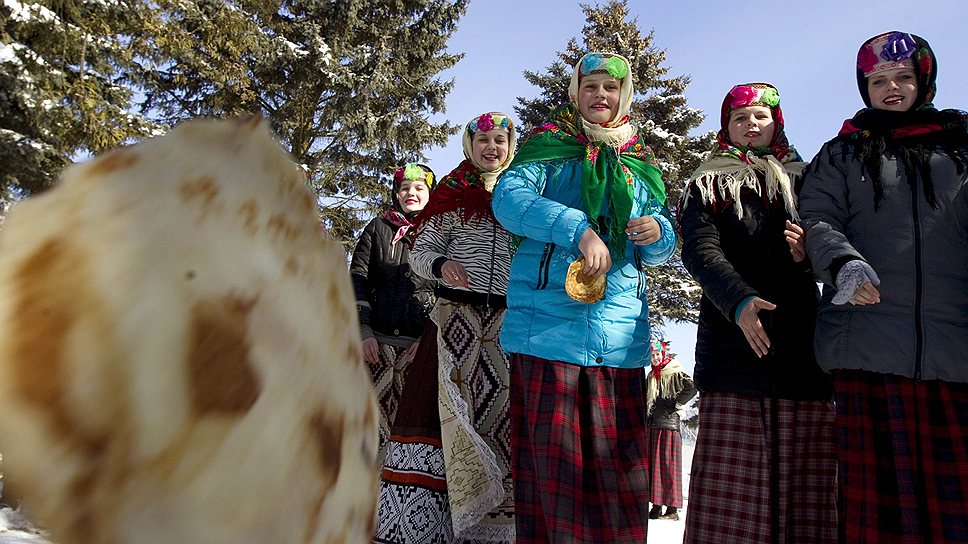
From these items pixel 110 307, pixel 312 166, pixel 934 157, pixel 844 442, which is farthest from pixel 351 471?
pixel 312 166

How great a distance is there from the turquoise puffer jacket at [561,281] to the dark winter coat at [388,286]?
1.51 meters

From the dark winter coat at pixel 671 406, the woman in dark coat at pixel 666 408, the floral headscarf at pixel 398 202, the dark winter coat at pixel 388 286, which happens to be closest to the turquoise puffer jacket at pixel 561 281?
the dark winter coat at pixel 388 286

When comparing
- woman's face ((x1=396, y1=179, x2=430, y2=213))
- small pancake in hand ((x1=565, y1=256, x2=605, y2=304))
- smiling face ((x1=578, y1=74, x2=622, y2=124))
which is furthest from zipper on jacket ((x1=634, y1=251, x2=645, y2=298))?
woman's face ((x1=396, y1=179, x2=430, y2=213))

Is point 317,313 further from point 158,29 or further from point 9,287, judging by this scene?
point 158,29

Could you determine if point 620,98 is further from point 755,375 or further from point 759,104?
point 755,375

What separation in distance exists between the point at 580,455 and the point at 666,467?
5835 millimetres

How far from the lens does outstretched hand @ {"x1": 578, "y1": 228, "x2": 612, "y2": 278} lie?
239 centimetres

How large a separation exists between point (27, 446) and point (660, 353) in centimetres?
840

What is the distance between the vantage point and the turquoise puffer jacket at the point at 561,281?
249 cm

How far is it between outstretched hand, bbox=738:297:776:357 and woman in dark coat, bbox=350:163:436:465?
6.46 ft

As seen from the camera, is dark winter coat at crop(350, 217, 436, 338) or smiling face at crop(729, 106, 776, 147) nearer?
smiling face at crop(729, 106, 776, 147)

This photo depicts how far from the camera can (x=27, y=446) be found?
0.24 meters

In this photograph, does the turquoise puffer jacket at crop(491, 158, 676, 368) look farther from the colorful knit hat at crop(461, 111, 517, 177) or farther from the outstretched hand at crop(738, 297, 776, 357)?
the colorful knit hat at crop(461, 111, 517, 177)

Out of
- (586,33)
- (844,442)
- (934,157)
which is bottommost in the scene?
(844,442)
